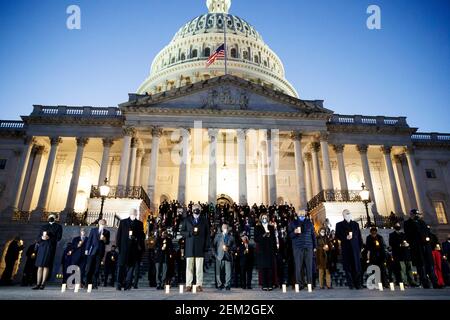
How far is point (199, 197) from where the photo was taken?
39844 mm

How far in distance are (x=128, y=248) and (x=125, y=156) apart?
21312mm

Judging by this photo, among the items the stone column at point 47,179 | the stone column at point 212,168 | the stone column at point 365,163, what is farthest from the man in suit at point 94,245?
the stone column at point 365,163

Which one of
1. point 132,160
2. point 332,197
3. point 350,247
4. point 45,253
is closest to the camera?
point 45,253

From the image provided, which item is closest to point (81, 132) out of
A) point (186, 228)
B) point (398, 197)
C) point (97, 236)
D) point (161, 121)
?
point (161, 121)

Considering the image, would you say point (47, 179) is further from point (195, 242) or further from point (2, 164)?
point (195, 242)

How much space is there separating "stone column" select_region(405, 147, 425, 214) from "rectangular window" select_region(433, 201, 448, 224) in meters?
4.72

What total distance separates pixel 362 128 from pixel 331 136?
3.52m

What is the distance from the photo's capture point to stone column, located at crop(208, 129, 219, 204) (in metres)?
29.9

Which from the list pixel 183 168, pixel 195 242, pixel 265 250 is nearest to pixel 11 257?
pixel 195 242

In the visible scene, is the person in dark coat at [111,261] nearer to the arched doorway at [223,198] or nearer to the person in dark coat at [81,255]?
the person in dark coat at [81,255]

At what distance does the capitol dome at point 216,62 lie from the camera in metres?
56.7

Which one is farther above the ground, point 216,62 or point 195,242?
point 216,62

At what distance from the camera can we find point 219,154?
39250 millimetres
